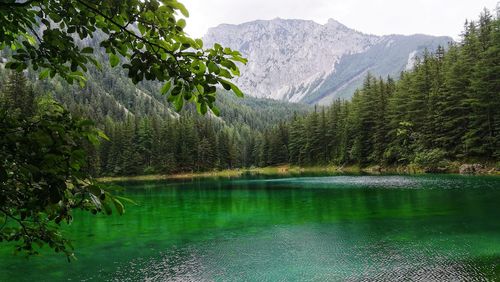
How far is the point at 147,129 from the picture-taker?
12288 cm

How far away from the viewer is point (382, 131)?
85938 mm


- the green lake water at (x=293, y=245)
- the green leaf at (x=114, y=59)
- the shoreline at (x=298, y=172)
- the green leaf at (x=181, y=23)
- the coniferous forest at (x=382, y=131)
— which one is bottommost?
the green lake water at (x=293, y=245)

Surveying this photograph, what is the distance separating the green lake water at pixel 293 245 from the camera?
50.0 feet

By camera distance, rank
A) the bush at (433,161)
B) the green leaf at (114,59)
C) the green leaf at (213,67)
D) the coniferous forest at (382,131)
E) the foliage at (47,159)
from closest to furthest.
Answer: the foliage at (47,159)
the green leaf at (213,67)
the green leaf at (114,59)
the coniferous forest at (382,131)
the bush at (433,161)

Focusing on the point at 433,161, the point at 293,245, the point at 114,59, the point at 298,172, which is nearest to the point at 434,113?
the point at 433,161

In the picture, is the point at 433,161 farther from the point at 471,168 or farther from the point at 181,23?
the point at 181,23

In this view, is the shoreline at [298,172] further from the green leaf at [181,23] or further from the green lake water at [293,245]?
the green leaf at [181,23]

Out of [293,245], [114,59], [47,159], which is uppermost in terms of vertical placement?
[114,59]

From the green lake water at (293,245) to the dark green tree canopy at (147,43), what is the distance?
1305 cm

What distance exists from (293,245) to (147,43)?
18056 millimetres

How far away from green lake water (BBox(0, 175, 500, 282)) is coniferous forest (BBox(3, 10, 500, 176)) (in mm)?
7863

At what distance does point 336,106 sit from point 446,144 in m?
47.0

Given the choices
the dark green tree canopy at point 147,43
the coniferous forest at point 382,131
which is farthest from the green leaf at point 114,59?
the coniferous forest at point 382,131

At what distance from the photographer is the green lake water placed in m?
15.2
